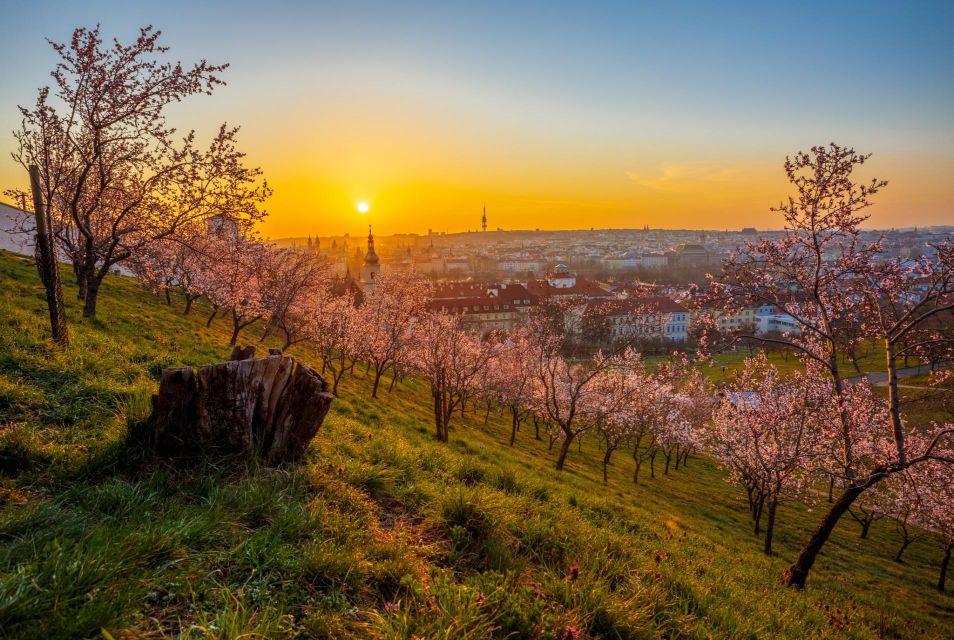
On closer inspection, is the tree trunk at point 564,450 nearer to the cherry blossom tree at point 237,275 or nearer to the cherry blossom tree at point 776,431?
the cherry blossom tree at point 776,431

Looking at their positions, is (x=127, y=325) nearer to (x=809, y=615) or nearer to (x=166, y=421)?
(x=166, y=421)

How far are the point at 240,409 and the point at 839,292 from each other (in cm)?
1446

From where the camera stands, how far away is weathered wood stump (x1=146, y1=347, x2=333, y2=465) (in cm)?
478

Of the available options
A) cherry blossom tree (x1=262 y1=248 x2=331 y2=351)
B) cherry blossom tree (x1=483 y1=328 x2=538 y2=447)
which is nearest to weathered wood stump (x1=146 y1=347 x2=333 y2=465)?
cherry blossom tree (x1=262 y1=248 x2=331 y2=351)

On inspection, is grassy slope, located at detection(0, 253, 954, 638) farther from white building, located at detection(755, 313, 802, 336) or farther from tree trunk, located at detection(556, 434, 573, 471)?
white building, located at detection(755, 313, 802, 336)

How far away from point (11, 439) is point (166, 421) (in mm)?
1427

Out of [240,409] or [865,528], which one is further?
[865,528]

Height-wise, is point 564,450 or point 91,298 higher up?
point 91,298

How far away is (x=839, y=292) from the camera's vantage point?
1221 cm

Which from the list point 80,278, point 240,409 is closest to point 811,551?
point 240,409

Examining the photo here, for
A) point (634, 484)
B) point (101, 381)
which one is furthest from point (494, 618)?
point (634, 484)

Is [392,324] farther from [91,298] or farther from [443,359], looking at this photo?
[91,298]

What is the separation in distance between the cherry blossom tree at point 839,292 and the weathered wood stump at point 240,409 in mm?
10257

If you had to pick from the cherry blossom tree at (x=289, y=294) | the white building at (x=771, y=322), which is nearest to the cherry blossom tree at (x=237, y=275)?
the cherry blossom tree at (x=289, y=294)
